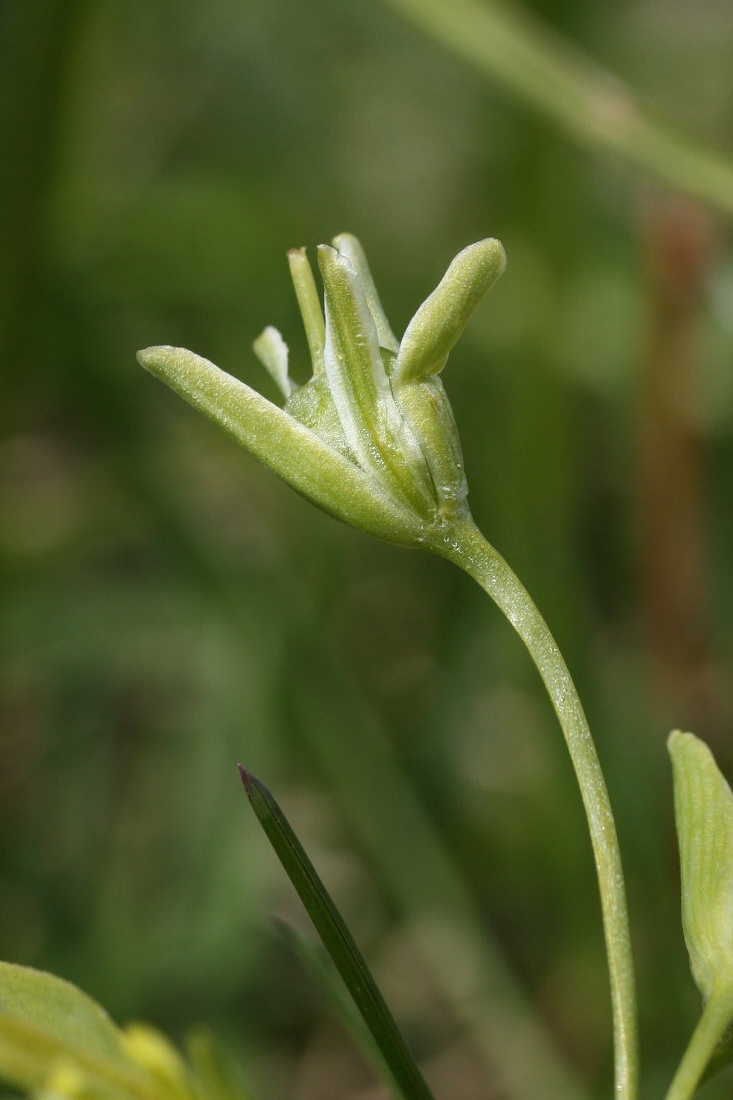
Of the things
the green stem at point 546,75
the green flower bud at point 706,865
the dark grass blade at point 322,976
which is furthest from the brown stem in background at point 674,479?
the green flower bud at point 706,865

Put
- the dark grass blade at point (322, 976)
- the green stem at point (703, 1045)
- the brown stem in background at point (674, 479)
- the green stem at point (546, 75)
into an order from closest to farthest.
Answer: the green stem at point (703, 1045)
the dark grass blade at point (322, 976)
the green stem at point (546, 75)
the brown stem in background at point (674, 479)

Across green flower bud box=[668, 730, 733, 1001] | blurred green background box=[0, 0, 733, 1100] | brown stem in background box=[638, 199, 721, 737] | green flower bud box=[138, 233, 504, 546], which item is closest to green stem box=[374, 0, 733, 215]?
blurred green background box=[0, 0, 733, 1100]

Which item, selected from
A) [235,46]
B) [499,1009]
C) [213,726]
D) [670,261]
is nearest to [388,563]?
[213,726]

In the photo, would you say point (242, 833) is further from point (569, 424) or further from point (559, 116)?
point (559, 116)

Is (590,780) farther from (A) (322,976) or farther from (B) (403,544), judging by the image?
(A) (322,976)

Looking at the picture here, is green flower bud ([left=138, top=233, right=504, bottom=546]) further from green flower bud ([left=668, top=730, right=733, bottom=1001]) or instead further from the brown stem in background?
the brown stem in background

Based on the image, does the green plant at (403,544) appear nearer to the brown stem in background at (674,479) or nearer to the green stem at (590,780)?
the green stem at (590,780)
